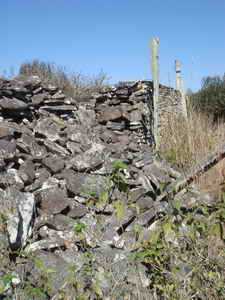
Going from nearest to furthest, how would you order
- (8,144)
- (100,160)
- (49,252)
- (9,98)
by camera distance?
(49,252) < (8,144) < (100,160) < (9,98)

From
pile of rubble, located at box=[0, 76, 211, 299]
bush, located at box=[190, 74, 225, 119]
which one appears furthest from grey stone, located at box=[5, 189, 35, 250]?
bush, located at box=[190, 74, 225, 119]

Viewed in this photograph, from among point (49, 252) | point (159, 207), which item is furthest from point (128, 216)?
point (49, 252)

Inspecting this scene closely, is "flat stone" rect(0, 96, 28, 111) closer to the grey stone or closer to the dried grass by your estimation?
the grey stone

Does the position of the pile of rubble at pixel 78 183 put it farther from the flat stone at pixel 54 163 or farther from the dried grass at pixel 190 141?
the dried grass at pixel 190 141

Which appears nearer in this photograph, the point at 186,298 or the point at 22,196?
the point at 186,298

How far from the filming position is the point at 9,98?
5090mm

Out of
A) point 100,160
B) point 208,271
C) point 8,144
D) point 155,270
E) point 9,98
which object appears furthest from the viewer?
point 9,98

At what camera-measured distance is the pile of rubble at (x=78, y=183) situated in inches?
103

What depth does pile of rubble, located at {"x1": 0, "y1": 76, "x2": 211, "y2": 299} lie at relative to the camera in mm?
2623

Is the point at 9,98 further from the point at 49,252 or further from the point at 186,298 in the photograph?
the point at 186,298

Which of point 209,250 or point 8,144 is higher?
point 8,144

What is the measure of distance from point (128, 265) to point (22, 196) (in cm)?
Result: 136

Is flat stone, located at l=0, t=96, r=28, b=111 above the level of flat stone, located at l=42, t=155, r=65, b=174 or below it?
above

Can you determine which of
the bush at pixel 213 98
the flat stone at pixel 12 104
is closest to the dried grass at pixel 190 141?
the flat stone at pixel 12 104
